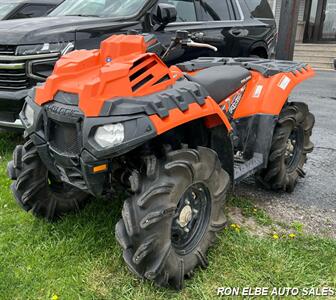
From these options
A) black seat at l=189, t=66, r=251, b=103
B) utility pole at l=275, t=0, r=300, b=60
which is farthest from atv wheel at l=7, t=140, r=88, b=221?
utility pole at l=275, t=0, r=300, b=60

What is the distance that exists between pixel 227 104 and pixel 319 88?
708 centimetres

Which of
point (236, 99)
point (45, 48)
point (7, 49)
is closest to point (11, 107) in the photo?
point (7, 49)

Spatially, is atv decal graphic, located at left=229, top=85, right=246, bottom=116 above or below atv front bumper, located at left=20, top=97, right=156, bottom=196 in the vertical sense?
below

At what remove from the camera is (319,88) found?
32.2ft

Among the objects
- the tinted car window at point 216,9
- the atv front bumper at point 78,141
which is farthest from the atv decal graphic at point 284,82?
the tinted car window at point 216,9

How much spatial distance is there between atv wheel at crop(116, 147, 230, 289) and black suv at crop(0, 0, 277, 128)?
5.71 ft

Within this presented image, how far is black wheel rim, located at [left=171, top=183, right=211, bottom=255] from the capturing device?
9.01ft

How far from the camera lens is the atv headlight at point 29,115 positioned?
2.67 meters

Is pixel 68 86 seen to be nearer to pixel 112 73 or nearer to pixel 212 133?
pixel 112 73

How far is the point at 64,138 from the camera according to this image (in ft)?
8.16

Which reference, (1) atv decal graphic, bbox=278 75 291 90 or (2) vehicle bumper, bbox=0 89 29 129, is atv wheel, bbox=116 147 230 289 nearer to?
(1) atv decal graphic, bbox=278 75 291 90

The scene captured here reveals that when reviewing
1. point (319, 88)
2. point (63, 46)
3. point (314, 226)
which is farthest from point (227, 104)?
point (319, 88)

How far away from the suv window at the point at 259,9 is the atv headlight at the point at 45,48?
11.5 feet

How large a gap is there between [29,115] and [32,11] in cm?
563
